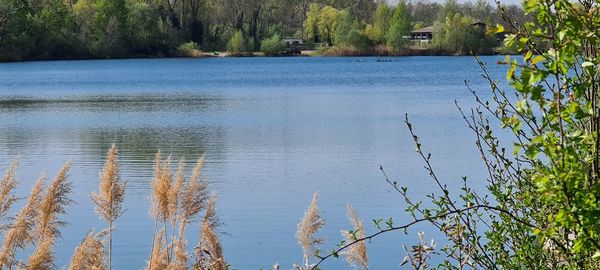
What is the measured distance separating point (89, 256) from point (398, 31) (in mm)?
101420

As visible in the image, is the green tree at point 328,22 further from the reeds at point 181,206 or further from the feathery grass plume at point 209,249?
the feathery grass plume at point 209,249

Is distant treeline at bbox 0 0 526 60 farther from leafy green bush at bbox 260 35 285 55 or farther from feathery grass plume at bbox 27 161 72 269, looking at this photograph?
feathery grass plume at bbox 27 161 72 269

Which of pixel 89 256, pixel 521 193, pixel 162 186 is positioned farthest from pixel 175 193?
pixel 521 193

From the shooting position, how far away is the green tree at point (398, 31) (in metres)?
105

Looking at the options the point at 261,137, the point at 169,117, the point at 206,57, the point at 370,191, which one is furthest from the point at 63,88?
the point at 206,57

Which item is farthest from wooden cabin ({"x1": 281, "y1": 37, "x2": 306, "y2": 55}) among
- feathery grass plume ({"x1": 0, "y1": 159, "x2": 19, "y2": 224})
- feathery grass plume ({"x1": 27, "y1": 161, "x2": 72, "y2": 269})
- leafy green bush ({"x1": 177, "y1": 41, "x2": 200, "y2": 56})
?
feathery grass plume ({"x1": 0, "y1": 159, "x2": 19, "y2": 224})

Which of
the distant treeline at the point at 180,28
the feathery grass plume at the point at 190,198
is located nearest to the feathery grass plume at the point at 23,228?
the feathery grass plume at the point at 190,198

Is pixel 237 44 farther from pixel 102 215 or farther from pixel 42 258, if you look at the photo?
pixel 42 258

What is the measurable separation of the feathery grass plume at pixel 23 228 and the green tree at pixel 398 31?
100135 millimetres

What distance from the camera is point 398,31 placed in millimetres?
105312

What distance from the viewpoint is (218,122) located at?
95.1ft

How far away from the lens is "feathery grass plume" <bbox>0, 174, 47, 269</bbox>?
5133 mm

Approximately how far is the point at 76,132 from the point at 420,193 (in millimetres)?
14057

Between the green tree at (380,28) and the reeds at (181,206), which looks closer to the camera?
the reeds at (181,206)
